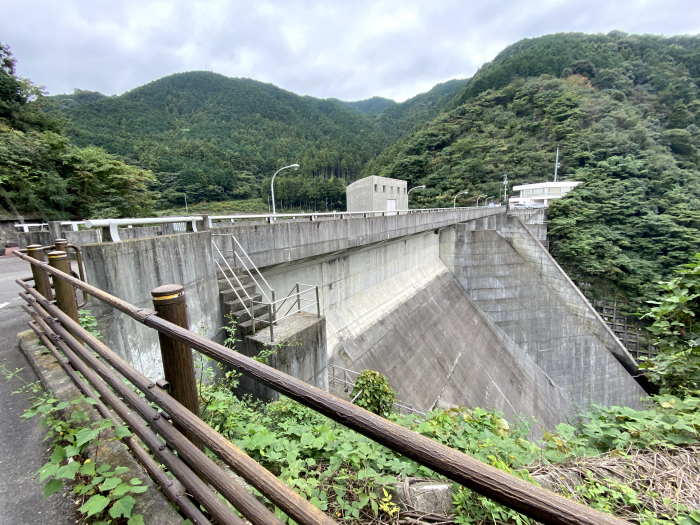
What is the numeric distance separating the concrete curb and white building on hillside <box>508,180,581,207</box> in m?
42.7

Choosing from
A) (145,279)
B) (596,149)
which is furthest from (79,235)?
(596,149)

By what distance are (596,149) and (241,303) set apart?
5463 centimetres

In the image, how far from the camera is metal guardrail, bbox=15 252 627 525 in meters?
0.61

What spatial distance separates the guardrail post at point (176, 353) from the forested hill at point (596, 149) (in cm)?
2692

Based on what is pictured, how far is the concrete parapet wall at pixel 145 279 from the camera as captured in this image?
10.5 feet

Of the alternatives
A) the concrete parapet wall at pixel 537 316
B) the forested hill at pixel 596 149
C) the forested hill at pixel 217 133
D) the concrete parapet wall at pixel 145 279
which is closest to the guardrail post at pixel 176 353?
the concrete parapet wall at pixel 145 279

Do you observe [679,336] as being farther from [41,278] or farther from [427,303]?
[427,303]

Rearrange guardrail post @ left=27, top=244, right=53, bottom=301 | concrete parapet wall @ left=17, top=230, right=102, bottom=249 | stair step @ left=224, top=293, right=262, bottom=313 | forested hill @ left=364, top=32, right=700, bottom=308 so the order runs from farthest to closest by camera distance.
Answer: forested hill @ left=364, top=32, right=700, bottom=308, concrete parapet wall @ left=17, top=230, right=102, bottom=249, stair step @ left=224, top=293, right=262, bottom=313, guardrail post @ left=27, top=244, right=53, bottom=301

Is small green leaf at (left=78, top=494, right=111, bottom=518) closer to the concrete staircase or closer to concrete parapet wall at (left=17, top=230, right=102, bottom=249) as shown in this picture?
the concrete staircase

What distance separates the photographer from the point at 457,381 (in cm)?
1127

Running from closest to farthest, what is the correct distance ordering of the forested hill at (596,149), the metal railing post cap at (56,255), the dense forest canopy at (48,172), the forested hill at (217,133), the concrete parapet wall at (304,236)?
1. the metal railing post cap at (56,255)
2. the concrete parapet wall at (304,236)
3. the dense forest canopy at (48,172)
4. the forested hill at (596,149)
5. the forested hill at (217,133)

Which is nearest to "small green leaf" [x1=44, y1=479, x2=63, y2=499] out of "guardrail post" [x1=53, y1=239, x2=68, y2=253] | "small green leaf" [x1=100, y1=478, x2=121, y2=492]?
"small green leaf" [x1=100, y1=478, x2=121, y2=492]

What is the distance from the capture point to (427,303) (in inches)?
559

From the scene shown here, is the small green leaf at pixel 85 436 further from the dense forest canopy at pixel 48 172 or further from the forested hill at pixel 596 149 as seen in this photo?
the forested hill at pixel 596 149
